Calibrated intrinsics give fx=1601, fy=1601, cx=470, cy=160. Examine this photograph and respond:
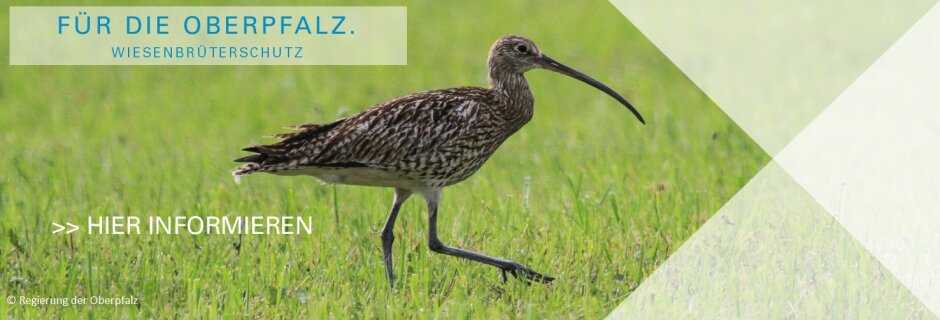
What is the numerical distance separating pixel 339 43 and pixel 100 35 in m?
2.96

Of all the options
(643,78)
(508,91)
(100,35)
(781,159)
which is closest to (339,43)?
(100,35)

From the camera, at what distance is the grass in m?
8.80

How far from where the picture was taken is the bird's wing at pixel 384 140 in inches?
356

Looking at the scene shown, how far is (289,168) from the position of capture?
9047 millimetres

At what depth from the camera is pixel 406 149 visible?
904 cm

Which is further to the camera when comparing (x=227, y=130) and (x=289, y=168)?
(x=227, y=130)

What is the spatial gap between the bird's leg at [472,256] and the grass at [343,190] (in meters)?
0.12

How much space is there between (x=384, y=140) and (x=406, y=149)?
136mm

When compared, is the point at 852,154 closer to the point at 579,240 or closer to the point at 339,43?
the point at 579,240
